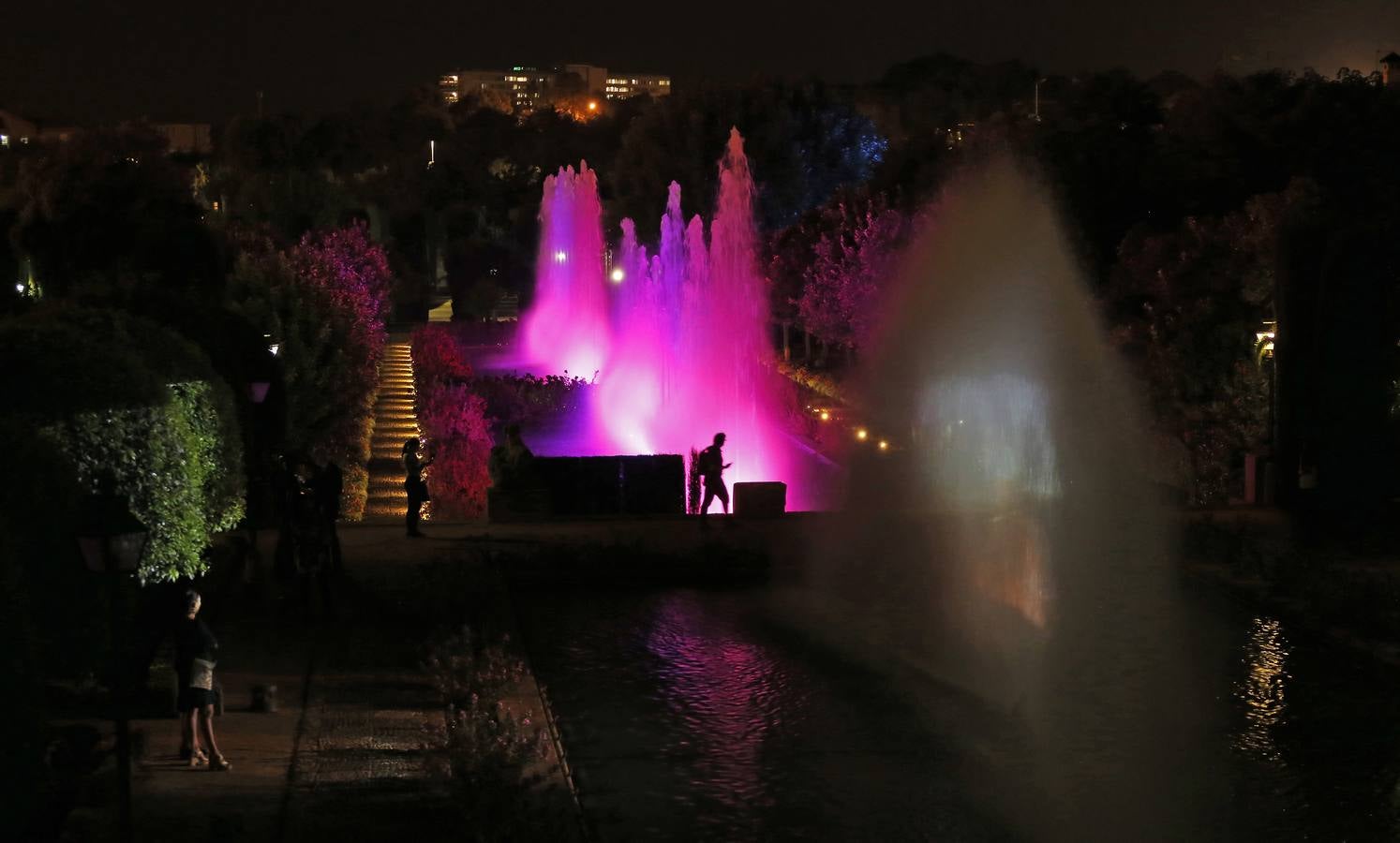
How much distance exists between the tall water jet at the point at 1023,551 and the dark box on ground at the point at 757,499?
3.15 feet

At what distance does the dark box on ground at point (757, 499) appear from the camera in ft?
64.3

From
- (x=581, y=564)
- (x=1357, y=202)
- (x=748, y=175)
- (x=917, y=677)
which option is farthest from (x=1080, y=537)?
(x=748, y=175)

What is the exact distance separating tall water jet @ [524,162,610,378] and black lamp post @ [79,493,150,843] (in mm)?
37164

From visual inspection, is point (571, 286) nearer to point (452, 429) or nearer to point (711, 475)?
point (452, 429)

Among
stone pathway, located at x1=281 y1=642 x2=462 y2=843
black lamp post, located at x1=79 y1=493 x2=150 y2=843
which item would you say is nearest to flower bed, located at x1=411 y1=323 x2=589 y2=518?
stone pathway, located at x1=281 y1=642 x2=462 y2=843

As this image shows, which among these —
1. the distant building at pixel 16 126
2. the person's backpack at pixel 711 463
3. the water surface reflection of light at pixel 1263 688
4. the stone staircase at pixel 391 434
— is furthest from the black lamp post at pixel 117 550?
the distant building at pixel 16 126

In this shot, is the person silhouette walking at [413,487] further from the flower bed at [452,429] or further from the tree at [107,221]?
the tree at [107,221]

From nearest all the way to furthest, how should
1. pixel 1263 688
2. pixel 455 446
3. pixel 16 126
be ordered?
pixel 1263 688
pixel 455 446
pixel 16 126

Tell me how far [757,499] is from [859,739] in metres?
9.15

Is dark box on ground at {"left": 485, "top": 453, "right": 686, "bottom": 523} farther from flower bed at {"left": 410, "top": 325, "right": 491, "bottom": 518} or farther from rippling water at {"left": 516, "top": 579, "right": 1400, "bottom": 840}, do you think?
rippling water at {"left": 516, "top": 579, "right": 1400, "bottom": 840}

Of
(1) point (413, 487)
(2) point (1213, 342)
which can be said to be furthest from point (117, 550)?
(2) point (1213, 342)

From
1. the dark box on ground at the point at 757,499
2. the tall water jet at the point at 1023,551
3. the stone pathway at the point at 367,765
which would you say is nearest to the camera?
the stone pathway at the point at 367,765

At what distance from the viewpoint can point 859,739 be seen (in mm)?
10586

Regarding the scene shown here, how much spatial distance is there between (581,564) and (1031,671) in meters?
5.29
